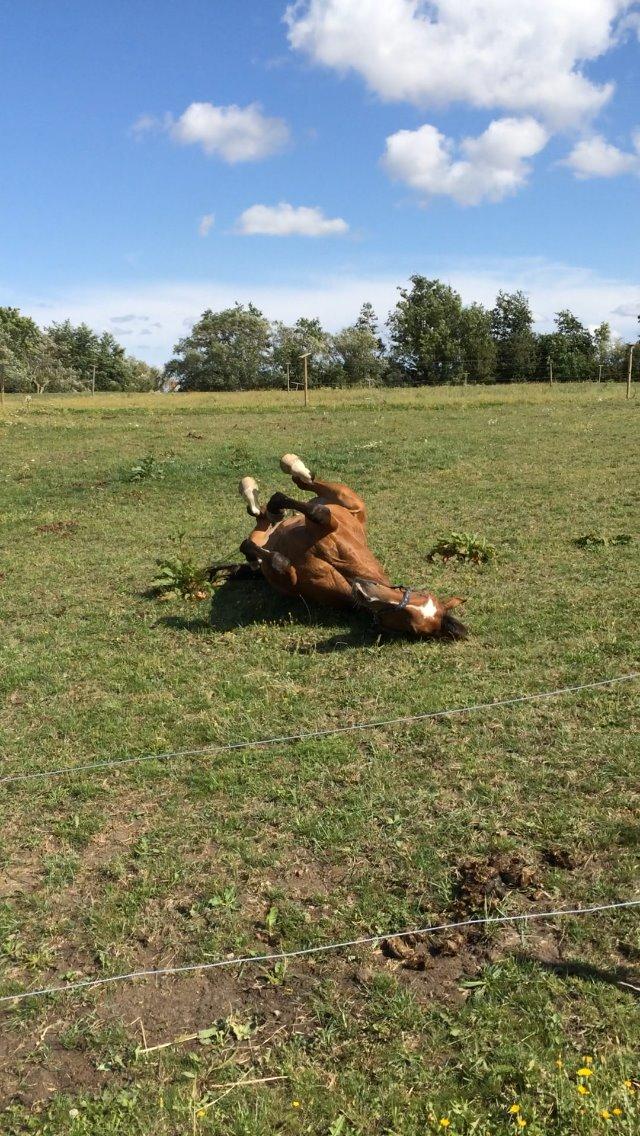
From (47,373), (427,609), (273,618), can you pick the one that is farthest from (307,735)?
(47,373)

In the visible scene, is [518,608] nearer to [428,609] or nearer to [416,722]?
[428,609]

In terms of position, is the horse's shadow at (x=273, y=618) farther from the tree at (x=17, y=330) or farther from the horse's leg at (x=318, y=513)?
the tree at (x=17, y=330)

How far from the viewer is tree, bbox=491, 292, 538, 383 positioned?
2783 inches

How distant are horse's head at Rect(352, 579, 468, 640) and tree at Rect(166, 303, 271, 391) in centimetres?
7752

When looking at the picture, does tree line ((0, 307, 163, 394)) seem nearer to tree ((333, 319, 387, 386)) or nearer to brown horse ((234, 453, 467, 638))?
tree ((333, 319, 387, 386))

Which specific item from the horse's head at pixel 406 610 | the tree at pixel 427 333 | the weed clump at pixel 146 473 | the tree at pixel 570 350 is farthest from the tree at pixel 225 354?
the horse's head at pixel 406 610

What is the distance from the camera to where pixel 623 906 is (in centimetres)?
367

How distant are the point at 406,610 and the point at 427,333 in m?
74.5

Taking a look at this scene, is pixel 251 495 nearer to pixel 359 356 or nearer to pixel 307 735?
pixel 307 735

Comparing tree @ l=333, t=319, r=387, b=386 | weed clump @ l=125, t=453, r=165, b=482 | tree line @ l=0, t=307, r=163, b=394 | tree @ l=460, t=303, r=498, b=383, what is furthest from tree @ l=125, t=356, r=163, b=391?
weed clump @ l=125, t=453, r=165, b=482

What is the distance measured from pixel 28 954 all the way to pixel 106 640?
4231mm

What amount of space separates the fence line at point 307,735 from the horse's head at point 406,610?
1.16 metres

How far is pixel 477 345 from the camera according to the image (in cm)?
7556

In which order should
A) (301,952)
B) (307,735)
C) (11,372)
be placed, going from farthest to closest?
(11,372) → (307,735) → (301,952)
